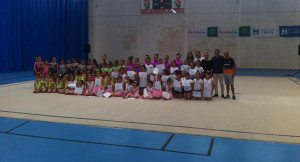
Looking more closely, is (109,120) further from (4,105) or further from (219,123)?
(4,105)

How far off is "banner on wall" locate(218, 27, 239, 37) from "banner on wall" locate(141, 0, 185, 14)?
3281mm

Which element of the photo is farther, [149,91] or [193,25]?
[193,25]

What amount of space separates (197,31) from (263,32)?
4.50 m

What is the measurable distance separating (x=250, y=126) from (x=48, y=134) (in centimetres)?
369

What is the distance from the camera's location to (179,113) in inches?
248

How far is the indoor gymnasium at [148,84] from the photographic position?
4.15m

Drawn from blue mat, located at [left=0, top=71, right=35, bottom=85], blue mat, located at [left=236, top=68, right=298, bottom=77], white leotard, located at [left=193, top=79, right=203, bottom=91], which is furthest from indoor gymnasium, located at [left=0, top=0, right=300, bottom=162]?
blue mat, located at [left=236, top=68, right=298, bottom=77]

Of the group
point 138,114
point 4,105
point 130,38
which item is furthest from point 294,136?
point 130,38

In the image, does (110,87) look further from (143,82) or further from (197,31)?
(197,31)

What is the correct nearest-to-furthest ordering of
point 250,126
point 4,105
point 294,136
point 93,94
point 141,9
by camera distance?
point 294,136 → point 250,126 → point 4,105 → point 93,94 → point 141,9

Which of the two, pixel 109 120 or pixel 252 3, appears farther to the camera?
pixel 252 3

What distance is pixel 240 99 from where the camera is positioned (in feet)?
26.9

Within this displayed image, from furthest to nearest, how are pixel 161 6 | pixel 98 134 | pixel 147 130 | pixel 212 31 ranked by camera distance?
pixel 161 6, pixel 212 31, pixel 147 130, pixel 98 134

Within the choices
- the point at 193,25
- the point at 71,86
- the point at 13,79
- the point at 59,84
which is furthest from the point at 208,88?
the point at 193,25
